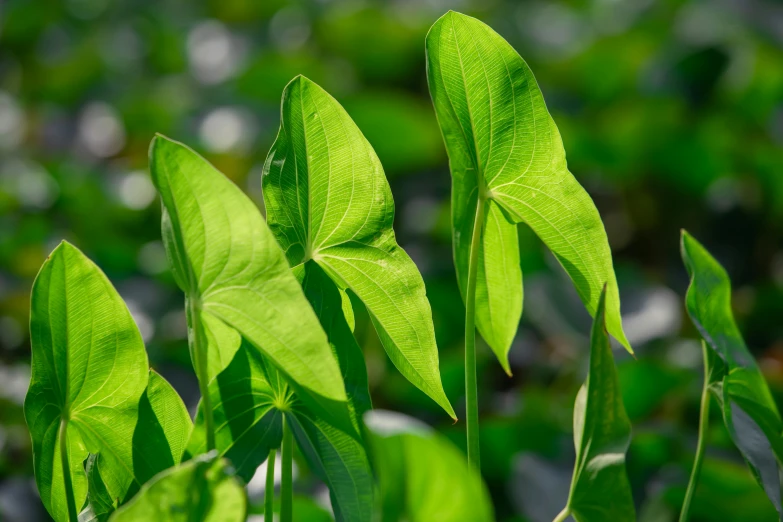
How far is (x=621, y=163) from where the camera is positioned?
0.90 meters

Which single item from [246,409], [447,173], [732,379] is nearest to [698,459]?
[732,379]

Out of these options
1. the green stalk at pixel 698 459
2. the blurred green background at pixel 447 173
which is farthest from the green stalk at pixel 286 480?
the blurred green background at pixel 447 173

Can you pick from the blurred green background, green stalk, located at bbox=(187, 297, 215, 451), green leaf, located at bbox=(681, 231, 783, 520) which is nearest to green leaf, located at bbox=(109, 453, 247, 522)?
green stalk, located at bbox=(187, 297, 215, 451)

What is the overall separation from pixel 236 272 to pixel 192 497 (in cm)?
5

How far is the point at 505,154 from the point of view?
23 centimetres

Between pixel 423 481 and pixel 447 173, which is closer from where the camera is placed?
pixel 423 481

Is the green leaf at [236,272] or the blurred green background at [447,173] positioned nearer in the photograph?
the green leaf at [236,272]

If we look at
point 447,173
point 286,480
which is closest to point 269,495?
point 286,480

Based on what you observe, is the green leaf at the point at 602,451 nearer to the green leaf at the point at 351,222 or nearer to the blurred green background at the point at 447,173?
the green leaf at the point at 351,222

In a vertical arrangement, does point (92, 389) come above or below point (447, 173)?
above

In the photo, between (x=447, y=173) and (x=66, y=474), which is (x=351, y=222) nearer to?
(x=66, y=474)

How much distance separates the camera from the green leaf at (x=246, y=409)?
22cm

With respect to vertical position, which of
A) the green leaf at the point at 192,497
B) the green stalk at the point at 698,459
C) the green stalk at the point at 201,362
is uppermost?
the green stalk at the point at 201,362

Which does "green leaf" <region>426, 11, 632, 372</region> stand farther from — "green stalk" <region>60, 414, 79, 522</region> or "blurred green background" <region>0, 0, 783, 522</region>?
"blurred green background" <region>0, 0, 783, 522</region>
